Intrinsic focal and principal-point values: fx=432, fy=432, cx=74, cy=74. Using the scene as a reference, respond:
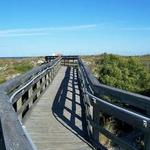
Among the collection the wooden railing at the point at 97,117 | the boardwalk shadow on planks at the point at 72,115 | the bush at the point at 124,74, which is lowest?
the bush at the point at 124,74

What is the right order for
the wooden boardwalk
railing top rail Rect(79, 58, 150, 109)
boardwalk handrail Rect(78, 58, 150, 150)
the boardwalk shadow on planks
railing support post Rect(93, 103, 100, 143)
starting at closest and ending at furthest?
boardwalk handrail Rect(78, 58, 150, 150), railing top rail Rect(79, 58, 150, 109), railing support post Rect(93, 103, 100, 143), the wooden boardwalk, the boardwalk shadow on planks

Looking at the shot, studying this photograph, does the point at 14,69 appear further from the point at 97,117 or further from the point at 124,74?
the point at 97,117

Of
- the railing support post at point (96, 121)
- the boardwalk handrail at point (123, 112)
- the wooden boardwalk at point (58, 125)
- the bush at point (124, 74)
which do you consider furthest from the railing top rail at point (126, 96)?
the bush at point (124, 74)

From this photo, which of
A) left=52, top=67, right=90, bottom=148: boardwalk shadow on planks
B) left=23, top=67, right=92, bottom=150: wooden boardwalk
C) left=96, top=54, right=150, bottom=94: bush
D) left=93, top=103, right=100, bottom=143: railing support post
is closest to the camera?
left=93, top=103, right=100, bottom=143: railing support post

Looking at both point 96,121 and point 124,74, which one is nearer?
point 96,121

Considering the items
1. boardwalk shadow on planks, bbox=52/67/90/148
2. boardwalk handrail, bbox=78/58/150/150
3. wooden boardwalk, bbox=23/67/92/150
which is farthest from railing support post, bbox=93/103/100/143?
boardwalk shadow on planks, bbox=52/67/90/148

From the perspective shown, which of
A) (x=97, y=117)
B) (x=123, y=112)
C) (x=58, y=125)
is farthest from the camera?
(x=58, y=125)

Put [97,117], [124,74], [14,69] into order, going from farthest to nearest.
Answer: [14,69] → [124,74] → [97,117]

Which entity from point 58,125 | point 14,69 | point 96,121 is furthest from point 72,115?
point 14,69

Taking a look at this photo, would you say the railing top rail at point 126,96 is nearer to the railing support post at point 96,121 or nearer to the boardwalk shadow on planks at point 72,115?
the railing support post at point 96,121

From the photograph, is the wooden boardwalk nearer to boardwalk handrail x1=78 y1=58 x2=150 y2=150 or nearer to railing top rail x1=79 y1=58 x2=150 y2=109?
boardwalk handrail x1=78 y1=58 x2=150 y2=150

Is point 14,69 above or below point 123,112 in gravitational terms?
below

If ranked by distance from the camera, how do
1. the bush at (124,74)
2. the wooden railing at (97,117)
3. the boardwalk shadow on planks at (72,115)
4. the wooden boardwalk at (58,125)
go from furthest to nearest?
the bush at (124,74), the boardwalk shadow on planks at (72,115), the wooden boardwalk at (58,125), the wooden railing at (97,117)

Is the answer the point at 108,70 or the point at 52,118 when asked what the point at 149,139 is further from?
the point at 108,70
